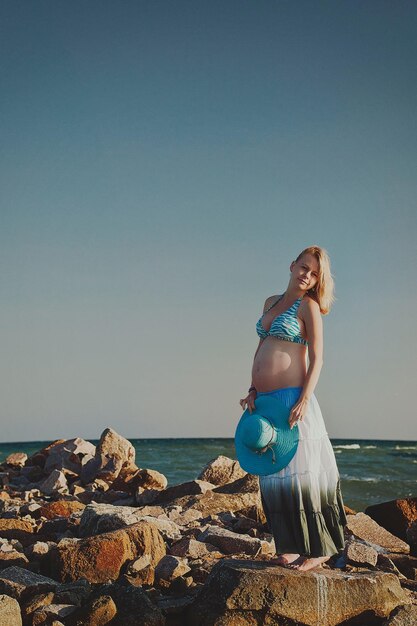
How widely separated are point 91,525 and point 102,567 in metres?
1.10

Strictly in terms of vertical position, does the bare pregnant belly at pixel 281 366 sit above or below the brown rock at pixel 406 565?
above

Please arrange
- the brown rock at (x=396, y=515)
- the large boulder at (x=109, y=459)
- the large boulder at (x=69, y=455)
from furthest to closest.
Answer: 1. the large boulder at (x=69, y=455)
2. the large boulder at (x=109, y=459)
3. the brown rock at (x=396, y=515)

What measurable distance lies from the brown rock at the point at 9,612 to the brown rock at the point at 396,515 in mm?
4964

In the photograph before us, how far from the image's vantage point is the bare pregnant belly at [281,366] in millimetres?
4930

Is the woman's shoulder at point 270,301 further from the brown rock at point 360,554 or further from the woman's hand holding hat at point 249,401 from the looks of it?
the brown rock at point 360,554

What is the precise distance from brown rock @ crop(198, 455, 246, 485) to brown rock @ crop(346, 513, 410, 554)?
3171mm

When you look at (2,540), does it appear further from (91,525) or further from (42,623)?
(42,623)

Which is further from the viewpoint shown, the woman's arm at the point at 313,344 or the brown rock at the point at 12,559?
the brown rock at the point at 12,559

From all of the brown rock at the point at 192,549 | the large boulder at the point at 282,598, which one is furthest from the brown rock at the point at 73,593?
the brown rock at the point at 192,549

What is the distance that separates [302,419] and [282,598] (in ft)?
3.96

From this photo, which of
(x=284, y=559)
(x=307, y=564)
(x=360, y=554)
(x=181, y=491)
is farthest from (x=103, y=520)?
(x=181, y=491)

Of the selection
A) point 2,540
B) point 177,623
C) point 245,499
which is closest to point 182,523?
point 245,499

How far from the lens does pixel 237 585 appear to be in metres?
4.55

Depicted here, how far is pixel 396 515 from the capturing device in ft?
26.7
